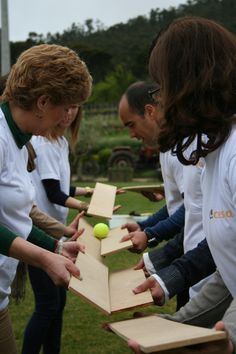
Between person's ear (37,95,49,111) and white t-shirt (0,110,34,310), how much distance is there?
167 mm

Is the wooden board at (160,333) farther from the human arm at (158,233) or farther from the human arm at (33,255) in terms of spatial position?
the human arm at (158,233)

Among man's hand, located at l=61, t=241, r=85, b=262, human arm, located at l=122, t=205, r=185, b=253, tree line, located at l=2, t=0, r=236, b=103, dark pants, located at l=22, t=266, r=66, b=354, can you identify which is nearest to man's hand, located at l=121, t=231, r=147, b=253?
human arm, located at l=122, t=205, r=185, b=253

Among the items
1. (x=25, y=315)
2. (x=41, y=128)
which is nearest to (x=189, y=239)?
(x=41, y=128)

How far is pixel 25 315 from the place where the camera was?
543 cm

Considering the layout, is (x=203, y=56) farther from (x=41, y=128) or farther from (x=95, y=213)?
(x=95, y=213)

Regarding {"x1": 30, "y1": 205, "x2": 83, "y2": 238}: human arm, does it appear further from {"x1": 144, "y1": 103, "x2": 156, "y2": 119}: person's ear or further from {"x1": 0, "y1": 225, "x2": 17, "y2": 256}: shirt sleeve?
{"x1": 0, "y1": 225, "x2": 17, "y2": 256}: shirt sleeve

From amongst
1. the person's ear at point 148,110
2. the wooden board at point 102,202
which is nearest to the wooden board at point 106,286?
the wooden board at point 102,202

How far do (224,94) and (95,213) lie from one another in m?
2.16

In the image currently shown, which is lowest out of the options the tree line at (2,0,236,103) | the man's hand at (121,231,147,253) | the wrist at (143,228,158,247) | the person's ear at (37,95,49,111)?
the tree line at (2,0,236,103)

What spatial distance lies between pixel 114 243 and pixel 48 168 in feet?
3.90

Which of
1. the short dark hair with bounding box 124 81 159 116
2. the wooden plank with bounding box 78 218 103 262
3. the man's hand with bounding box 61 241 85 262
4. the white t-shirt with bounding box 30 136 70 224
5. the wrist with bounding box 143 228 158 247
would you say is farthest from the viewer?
the white t-shirt with bounding box 30 136 70 224

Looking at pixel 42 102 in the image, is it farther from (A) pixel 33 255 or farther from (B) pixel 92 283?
(B) pixel 92 283

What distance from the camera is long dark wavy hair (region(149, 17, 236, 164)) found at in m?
1.86

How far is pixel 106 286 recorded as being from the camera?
2.53 m
